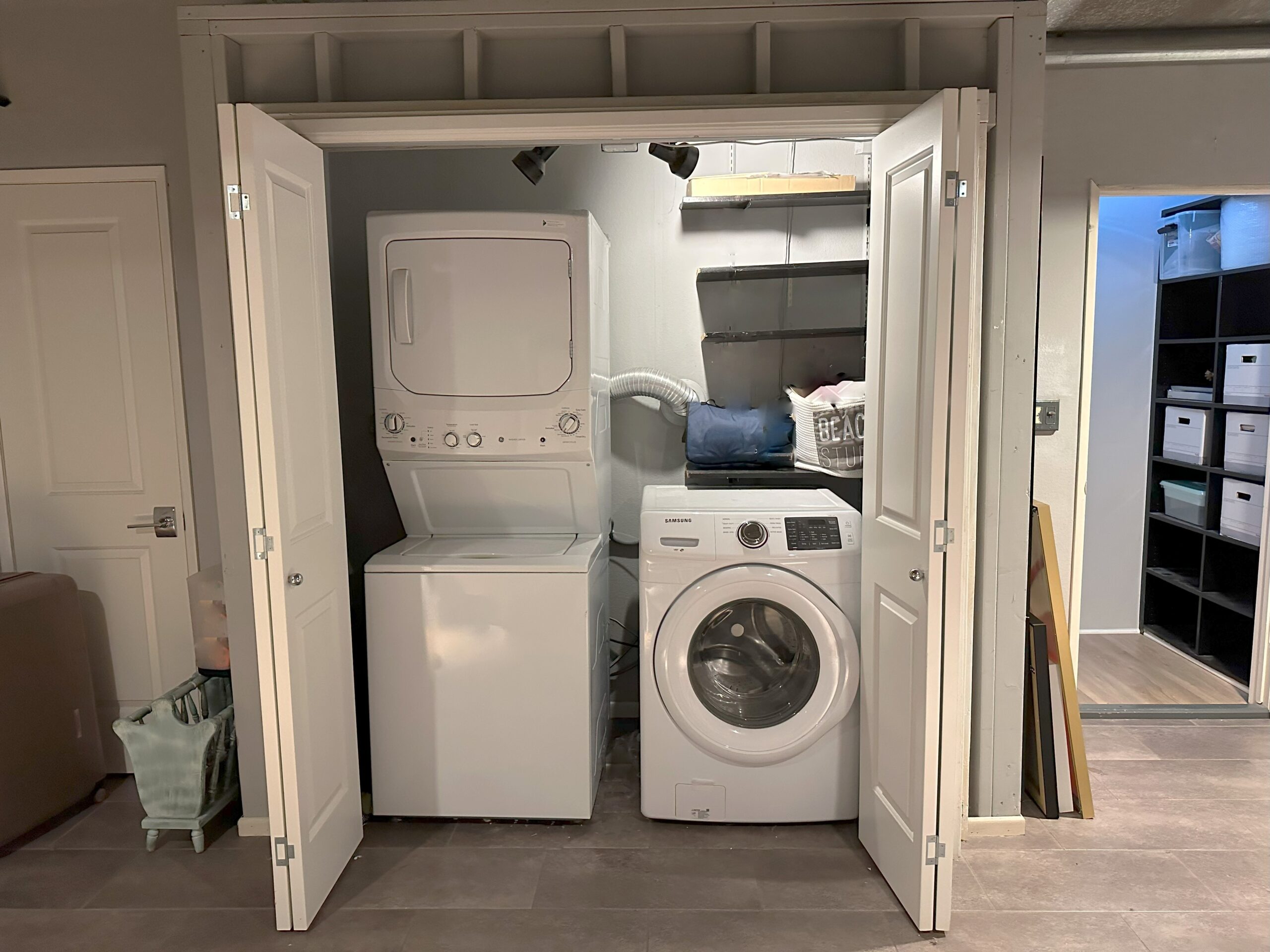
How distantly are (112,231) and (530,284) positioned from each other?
148 cm

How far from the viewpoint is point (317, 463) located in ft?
7.50

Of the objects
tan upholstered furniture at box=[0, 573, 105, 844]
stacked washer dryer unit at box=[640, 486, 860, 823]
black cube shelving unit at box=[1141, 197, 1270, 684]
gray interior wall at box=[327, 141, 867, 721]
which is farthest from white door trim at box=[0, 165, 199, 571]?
black cube shelving unit at box=[1141, 197, 1270, 684]

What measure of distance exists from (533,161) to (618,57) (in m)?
0.68

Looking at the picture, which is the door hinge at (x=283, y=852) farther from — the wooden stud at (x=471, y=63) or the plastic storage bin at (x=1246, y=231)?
the plastic storage bin at (x=1246, y=231)

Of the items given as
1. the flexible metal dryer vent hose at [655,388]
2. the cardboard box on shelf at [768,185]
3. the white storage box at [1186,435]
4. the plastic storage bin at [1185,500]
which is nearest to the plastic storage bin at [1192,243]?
the white storage box at [1186,435]

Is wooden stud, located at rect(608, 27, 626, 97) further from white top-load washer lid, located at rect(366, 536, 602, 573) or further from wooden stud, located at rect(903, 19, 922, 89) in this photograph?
white top-load washer lid, located at rect(366, 536, 602, 573)

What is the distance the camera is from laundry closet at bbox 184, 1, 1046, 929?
2008 millimetres

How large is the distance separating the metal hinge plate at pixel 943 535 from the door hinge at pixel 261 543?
1.55 m

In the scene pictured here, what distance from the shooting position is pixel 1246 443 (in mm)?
3744

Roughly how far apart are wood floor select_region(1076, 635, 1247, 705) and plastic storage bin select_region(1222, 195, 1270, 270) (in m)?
1.79

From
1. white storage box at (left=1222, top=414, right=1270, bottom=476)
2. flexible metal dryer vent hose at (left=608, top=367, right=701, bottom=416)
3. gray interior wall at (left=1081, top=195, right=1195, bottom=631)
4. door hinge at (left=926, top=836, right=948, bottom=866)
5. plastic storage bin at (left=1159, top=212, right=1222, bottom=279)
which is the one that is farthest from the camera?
gray interior wall at (left=1081, top=195, right=1195, bottom=631)

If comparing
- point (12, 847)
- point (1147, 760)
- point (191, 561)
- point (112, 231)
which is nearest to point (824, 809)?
point (1147, 760)

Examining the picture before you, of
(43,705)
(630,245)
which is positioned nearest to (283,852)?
(43,705)

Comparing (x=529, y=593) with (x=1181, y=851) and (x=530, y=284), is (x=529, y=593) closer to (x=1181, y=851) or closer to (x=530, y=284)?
(x=530, y=284)
